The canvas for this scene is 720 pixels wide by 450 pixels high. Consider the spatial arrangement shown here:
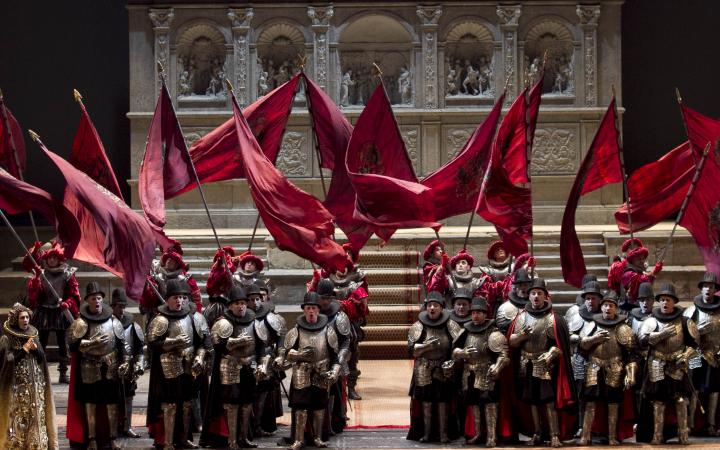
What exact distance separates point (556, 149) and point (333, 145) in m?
7.10

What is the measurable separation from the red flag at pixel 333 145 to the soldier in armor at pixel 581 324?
300 centimetres

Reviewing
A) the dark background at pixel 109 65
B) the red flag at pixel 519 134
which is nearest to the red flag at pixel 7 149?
the red flag at pixel 519 134

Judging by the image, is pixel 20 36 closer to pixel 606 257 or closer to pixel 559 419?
pixel 606 257

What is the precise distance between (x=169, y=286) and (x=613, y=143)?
507 centimetres

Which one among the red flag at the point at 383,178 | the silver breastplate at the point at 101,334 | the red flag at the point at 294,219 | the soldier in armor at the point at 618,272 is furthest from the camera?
the soldier in armor at the point at 618,272

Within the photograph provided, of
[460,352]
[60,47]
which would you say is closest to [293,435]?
[460,352]

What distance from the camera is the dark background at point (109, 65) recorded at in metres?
22.7

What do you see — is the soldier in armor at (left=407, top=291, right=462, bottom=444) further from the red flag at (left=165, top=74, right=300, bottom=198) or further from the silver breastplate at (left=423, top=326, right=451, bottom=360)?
the red flag at (left=165, top=74, right=300, bottom=198)

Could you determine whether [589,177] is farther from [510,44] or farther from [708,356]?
[510,44]

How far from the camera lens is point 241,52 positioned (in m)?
21.5

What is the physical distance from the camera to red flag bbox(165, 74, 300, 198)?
1502 centimetres

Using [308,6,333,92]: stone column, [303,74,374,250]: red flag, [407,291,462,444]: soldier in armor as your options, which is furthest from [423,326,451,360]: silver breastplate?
[308,6,333,92]: stone column

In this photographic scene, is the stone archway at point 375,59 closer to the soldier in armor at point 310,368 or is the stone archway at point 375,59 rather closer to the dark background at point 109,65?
the dark background at point 109,65

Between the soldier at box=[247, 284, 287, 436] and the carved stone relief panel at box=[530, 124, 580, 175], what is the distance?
895 cm
